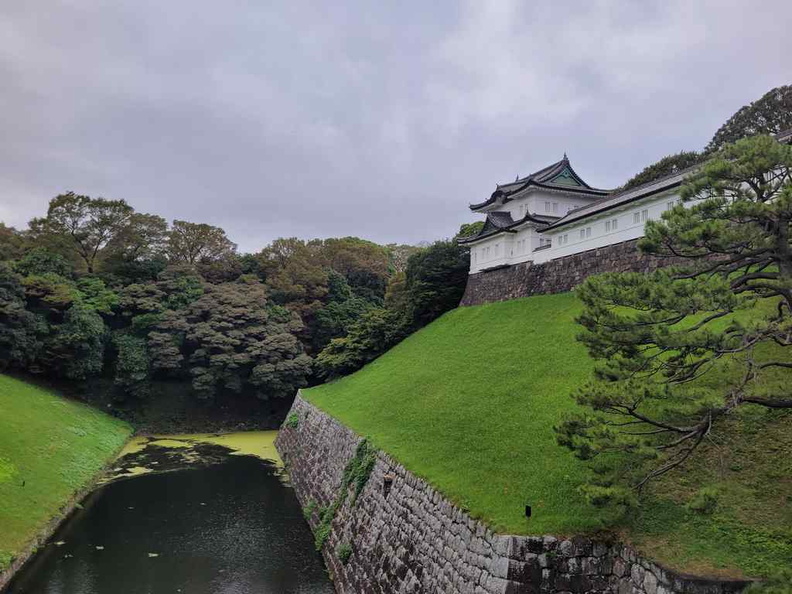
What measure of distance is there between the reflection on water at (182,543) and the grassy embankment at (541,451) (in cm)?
410

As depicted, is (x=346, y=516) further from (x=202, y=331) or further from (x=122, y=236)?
(x=122, y=236)

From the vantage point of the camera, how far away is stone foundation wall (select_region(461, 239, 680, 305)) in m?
20.5

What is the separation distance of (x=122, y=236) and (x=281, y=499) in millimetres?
28498

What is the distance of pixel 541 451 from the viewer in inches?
452

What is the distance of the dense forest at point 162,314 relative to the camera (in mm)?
31719

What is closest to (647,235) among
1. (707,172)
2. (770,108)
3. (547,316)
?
(707,172)

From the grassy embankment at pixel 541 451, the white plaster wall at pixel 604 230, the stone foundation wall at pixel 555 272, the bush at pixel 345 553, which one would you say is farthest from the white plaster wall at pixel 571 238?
the bush at pixel 345 553

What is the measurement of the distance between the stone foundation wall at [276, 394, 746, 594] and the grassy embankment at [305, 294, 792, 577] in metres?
0.29

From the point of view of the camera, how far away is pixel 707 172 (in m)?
8.51

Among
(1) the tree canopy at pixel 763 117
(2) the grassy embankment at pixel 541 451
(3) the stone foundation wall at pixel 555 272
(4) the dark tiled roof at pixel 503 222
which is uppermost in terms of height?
(1) the tree canopy at pixel 763 117

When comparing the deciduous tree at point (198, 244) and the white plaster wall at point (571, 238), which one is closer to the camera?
the white plaster wall at point (571, 238)

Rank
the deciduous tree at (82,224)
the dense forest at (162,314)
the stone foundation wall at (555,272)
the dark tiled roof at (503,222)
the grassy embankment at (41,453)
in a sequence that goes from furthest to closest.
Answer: the deciduous tree at (82,224) < the dense forest at (162,314) < the dark tiled roof at (503,222) < the stone foundation wall at (555,272) < the grassy embankment at (41,453)

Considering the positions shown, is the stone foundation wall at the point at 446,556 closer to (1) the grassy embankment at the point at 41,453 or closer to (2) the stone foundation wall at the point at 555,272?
(1) the grassy embankment at the point at 41,453

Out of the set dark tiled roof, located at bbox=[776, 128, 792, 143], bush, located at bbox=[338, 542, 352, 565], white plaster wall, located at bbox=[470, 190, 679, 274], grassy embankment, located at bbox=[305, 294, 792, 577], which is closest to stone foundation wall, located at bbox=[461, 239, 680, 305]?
white plaster wall, located at bbox=[470, 190, 679, 274]
